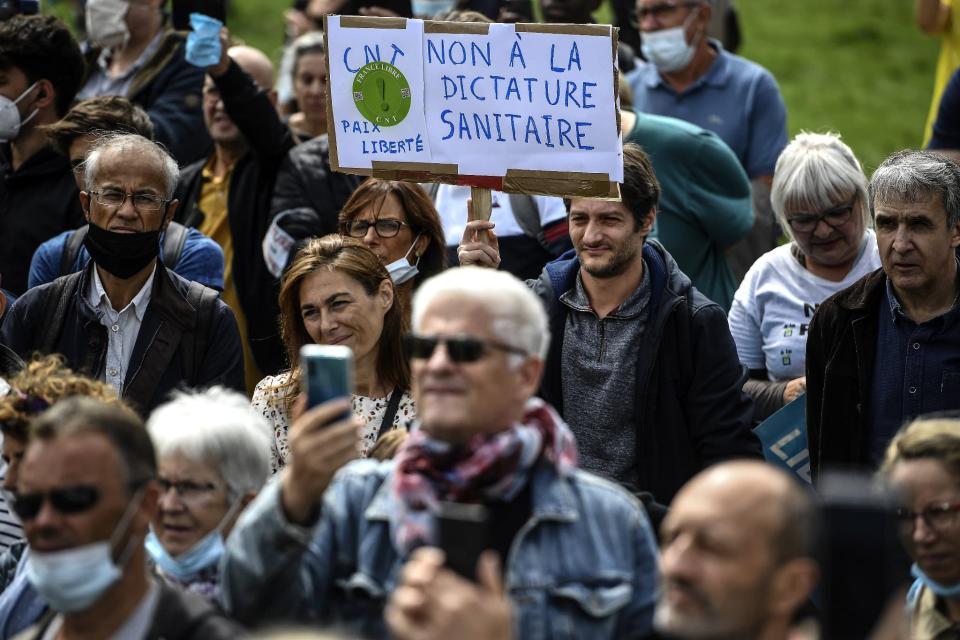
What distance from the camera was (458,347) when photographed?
398cm

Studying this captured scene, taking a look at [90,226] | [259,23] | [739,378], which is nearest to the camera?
[739,378]

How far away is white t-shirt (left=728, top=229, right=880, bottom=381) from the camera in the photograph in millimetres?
6797

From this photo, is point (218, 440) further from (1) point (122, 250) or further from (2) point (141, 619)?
(1) point (122, 250)

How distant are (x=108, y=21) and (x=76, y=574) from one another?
522 cm

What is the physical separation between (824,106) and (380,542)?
14306 millimetres

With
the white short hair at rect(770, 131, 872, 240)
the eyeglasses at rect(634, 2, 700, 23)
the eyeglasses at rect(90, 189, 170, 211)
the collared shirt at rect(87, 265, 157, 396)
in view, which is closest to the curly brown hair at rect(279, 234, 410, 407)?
the collared shirt at rect(87, 265, 157, 396)

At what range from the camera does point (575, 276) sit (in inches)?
241

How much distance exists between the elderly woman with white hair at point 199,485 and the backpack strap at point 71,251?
2.39 m

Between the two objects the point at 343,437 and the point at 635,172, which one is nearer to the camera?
the point at 343,437

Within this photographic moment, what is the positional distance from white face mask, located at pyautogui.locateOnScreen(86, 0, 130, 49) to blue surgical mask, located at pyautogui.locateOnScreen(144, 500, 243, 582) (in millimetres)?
4691

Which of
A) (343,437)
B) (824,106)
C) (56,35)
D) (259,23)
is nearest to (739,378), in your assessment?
(343,437)

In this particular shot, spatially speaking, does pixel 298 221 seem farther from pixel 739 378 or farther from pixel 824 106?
pixel 824 106

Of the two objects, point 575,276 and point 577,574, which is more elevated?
point 575,276

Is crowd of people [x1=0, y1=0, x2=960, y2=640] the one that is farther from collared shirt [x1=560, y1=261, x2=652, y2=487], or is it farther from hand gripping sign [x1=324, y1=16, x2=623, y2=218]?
hand gripping sign [x1=324, y1=16, x2=623, y2=218]
